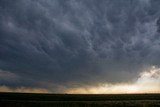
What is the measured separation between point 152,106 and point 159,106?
2090 mm

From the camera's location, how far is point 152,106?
142 ft

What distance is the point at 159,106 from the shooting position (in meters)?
44.5

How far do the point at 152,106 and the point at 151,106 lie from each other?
168 mm

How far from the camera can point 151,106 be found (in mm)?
43281

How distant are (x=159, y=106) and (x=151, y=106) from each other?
2202mm
